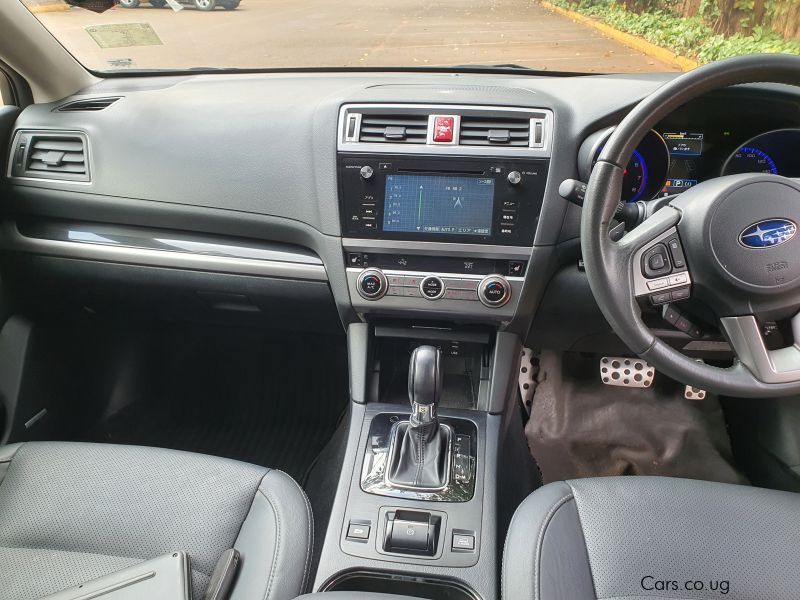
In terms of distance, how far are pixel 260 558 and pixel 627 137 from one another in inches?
39.9

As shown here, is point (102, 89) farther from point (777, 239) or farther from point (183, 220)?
point (777, 239)

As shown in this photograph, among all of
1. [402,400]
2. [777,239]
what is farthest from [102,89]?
[777,239]

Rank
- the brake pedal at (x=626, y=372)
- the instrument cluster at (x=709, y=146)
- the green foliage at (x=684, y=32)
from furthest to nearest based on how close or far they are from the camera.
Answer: the brake pedal at (x=626, y=372) → the green foliage at (x=684, y=32) → the instrument cluster at (x=709, y=146)

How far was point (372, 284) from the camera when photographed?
60.9 inches

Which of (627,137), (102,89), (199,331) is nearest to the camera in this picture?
(627,137)

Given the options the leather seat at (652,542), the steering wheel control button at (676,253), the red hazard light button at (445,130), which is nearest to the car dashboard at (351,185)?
the red hazard light button at (445,130)

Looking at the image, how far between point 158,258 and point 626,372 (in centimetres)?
146

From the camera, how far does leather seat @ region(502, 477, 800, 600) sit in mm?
1100

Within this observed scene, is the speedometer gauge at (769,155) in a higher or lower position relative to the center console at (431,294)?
higher

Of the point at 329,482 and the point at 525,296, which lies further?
the point at 329,482

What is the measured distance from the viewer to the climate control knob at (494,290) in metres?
1.51

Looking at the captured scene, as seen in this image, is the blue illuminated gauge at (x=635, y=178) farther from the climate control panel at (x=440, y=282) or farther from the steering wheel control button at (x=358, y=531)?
the steering wheel control button at (x=358, y=531)

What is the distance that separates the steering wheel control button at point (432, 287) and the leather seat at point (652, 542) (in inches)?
20.5

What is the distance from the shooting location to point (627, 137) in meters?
1.04
